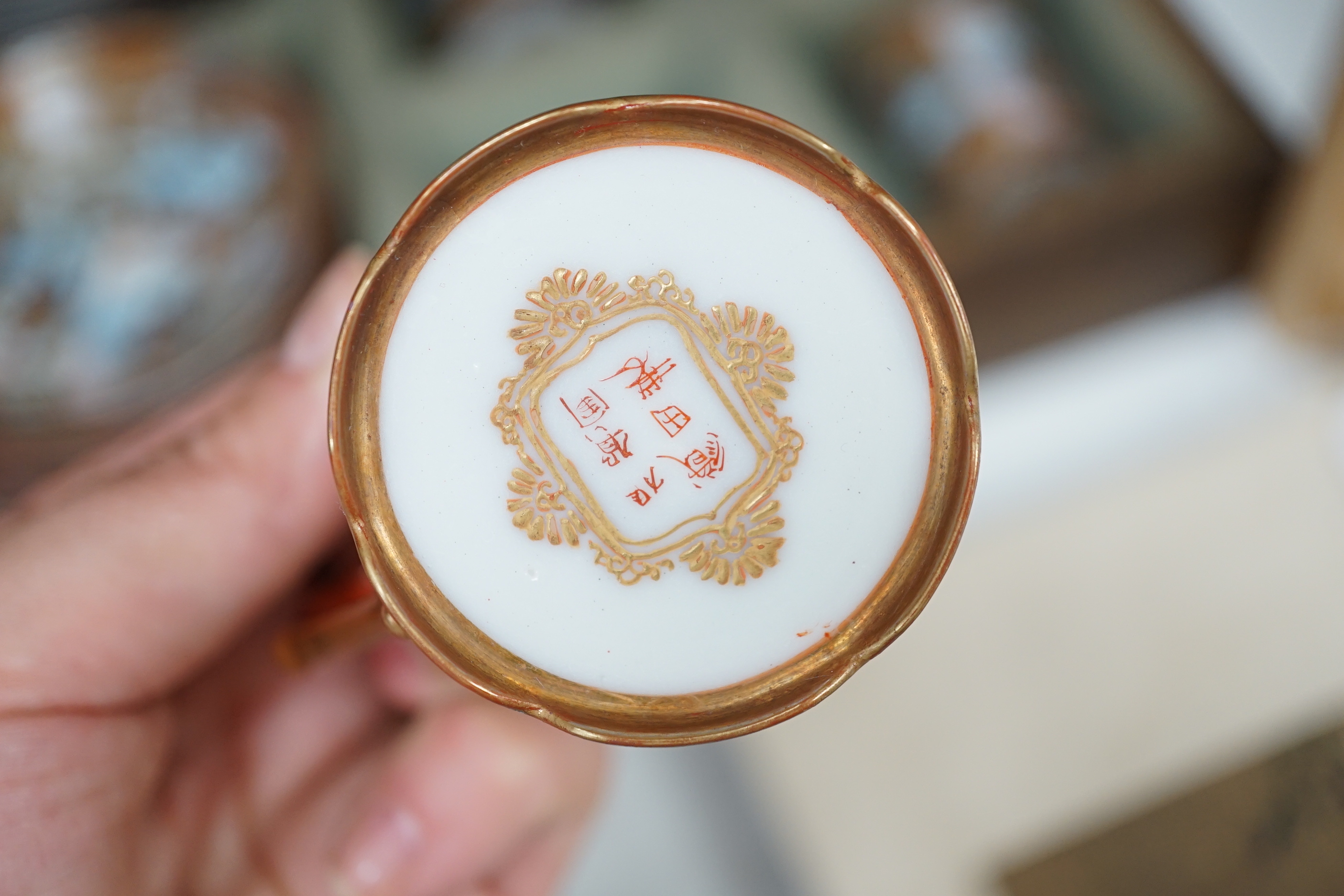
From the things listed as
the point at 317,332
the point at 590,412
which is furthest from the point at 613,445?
the point at 317,332

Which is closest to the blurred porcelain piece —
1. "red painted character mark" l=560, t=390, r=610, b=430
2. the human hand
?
"red painted character mark" l=560, t=390, r=610, b=430

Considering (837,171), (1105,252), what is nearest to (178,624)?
(837,171)

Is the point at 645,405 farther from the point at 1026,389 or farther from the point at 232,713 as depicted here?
Answer: the point at 1026,389

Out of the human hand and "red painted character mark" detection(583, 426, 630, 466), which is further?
the human hand

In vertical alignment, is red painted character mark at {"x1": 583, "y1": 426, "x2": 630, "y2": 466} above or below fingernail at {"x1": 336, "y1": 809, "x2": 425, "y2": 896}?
above

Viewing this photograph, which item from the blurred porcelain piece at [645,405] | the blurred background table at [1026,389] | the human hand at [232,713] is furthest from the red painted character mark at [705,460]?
the blurred background table at [1026,389]

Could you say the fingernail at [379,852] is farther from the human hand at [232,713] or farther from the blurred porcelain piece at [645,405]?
the blurred porcelain piece at [645,405]

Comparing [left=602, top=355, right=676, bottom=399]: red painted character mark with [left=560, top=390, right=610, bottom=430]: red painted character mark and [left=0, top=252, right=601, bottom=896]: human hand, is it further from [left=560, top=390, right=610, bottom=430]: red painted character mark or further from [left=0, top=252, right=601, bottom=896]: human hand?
[left=0, top=252, right=601, bottom=896]: human hand
